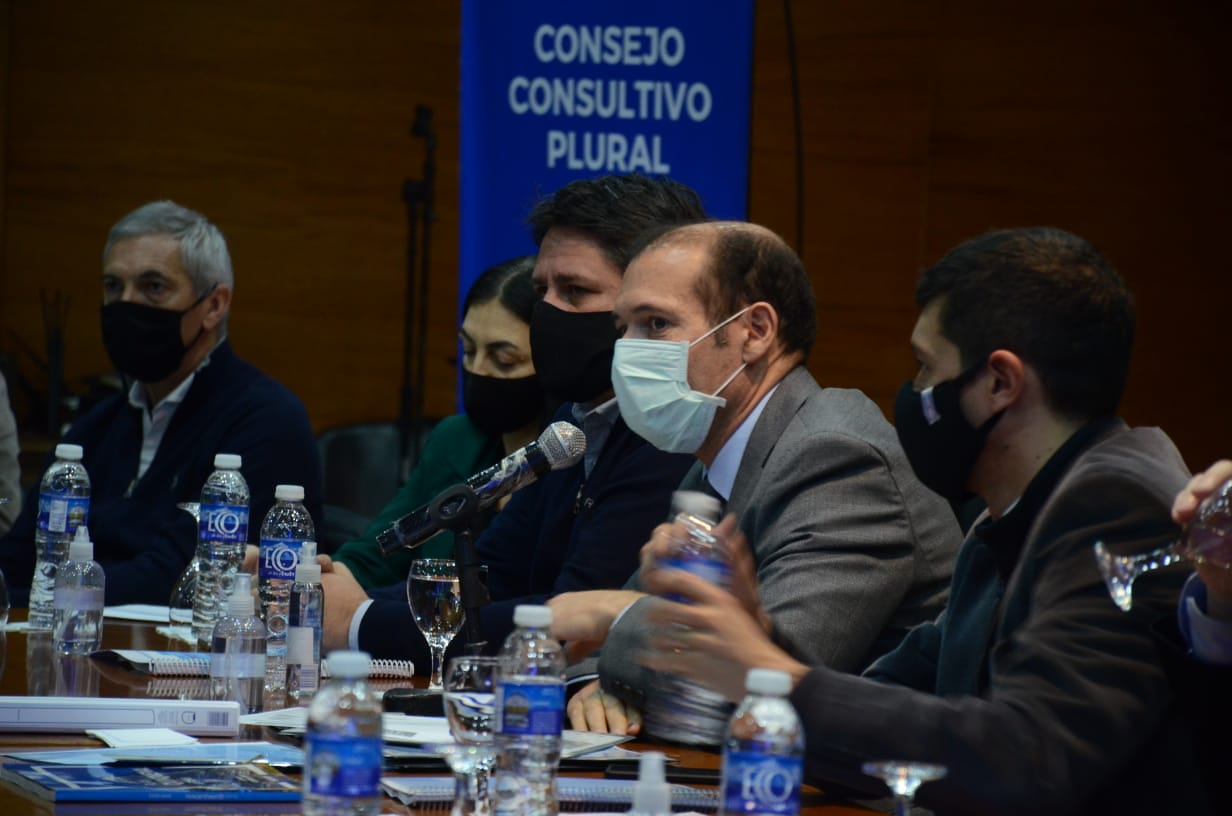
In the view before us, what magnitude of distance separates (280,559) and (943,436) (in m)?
1.31

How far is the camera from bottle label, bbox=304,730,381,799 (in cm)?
138

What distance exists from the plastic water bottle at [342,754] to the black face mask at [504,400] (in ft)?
7.97

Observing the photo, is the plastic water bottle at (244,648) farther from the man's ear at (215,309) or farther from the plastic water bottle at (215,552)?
the man's ear at (215,309)

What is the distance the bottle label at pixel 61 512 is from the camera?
337cm

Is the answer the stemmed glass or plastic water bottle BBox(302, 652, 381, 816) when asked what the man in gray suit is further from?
plastic water bottle BBox(302, 652, 381, 816)

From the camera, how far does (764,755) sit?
139 cm

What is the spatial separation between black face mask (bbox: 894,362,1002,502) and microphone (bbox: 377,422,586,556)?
1.78ft

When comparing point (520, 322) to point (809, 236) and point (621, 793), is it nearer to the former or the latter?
point (621, 793)

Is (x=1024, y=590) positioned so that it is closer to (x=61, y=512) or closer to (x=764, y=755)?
(x=764, y=755)

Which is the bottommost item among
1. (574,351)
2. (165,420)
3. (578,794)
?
(578,794)

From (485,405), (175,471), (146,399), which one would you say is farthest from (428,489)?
(146,399)

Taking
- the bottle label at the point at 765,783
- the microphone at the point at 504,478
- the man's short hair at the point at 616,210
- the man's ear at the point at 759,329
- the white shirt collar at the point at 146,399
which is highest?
the man's short hair at the point at 616,210

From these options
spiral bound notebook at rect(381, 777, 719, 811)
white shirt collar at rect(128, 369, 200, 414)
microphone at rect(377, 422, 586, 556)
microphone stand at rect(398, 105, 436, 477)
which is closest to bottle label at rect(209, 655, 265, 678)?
microphone at rect(377, 422, 586, 556)

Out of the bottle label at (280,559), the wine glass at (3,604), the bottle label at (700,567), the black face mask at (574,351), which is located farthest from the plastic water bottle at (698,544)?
the wine glass at (3,604)
